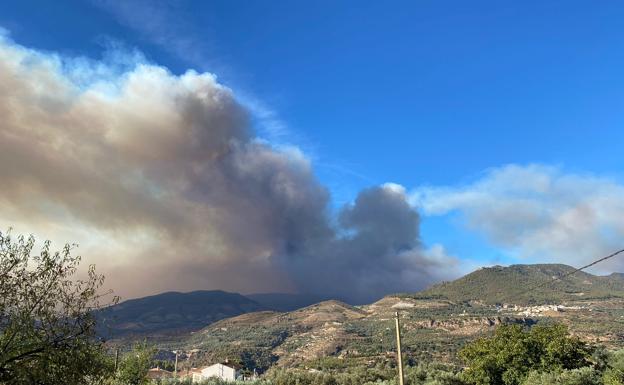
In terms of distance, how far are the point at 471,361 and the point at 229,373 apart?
11388cm

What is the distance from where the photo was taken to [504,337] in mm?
64250

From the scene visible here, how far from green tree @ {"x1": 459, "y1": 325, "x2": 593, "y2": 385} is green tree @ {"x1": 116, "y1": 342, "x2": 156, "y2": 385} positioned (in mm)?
42631

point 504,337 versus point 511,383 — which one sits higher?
point 504,337

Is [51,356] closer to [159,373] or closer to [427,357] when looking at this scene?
[159,373]

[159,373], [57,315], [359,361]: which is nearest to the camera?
[57,315]

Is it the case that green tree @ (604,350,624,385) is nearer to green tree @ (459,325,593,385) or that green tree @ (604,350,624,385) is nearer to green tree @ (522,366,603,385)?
green tree @ (522,366,603,385)

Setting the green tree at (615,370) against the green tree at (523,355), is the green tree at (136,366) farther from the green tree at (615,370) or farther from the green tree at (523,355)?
the green tree at (615,370)

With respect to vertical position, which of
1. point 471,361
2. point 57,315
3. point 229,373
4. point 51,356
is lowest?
point 229,373

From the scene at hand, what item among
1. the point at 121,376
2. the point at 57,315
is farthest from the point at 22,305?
the point at 121,376

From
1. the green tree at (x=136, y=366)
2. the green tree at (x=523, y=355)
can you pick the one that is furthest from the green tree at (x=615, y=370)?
the green tree at (x=136, y=366)

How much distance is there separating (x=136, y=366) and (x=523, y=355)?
48783 millimetres

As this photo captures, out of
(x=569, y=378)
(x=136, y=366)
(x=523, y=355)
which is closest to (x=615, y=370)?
(x=569, y=378)

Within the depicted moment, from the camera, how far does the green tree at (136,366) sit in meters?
60.2

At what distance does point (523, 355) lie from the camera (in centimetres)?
6100
